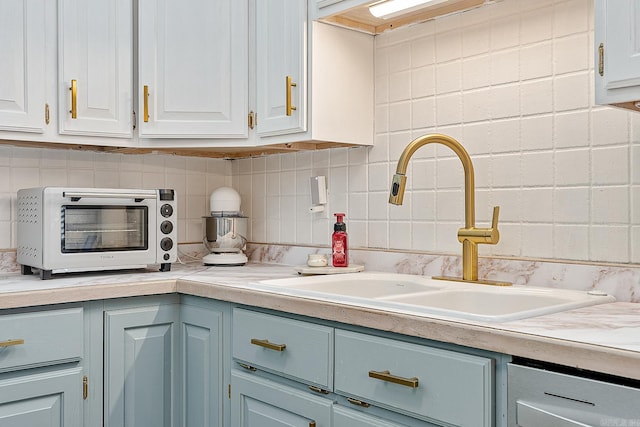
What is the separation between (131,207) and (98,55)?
55 centimetres

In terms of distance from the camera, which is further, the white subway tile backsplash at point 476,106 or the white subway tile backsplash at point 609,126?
the white subway tile backsplash at point 476,106

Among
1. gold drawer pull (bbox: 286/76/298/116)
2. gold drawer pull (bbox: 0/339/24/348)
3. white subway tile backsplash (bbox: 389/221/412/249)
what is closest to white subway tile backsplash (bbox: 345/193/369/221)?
white subway tile backsplash (bbox: 389/221/412/249)

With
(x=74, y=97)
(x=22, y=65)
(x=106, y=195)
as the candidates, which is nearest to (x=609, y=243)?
(x=106, y=195)

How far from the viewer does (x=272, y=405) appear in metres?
1.79

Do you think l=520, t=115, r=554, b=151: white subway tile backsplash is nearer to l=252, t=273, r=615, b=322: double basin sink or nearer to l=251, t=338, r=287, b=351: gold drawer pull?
l=252, t=273, r=615, b=322: double basin sink

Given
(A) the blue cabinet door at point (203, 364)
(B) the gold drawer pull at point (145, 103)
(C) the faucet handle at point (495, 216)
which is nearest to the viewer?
(C) the faucet handle at point (495, 216)

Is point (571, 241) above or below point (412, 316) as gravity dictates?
above

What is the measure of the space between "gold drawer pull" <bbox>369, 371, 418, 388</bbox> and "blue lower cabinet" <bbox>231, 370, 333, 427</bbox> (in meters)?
0.20

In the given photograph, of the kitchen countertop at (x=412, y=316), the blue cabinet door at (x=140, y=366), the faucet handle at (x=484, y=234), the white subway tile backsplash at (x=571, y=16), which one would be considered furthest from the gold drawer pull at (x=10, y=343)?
the white subway tile backsplash at (x=571, y=16)

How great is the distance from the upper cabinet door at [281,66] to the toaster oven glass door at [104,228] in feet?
1.82

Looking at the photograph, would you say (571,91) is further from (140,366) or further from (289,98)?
(140,366)

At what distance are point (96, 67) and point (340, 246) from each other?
1063mm

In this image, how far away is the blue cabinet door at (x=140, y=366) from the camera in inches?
80.7

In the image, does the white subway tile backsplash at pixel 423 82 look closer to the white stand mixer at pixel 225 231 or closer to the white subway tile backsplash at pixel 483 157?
the white subway tile backsplash at pixel 483 157
